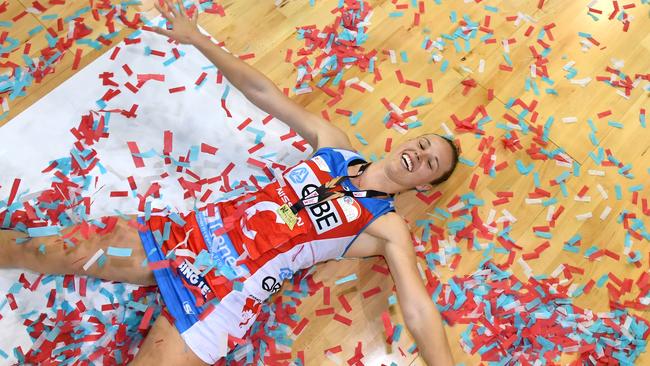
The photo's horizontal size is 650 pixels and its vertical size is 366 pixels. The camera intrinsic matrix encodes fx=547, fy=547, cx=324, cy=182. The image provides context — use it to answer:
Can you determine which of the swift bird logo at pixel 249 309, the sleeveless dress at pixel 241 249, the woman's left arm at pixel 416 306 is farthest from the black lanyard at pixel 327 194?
the swift bird logo at pixel 249 309

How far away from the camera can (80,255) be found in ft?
5.38

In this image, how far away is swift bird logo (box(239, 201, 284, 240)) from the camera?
1.66 m

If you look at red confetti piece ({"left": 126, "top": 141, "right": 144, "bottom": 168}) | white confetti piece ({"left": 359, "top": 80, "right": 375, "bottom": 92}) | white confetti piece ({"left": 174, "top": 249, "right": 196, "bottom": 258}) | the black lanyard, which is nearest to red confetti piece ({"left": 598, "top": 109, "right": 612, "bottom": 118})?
white confetti piece ({"left": 359, "top": 80, "right": 375, "bottom": 92})

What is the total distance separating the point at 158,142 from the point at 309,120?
0.58 meters

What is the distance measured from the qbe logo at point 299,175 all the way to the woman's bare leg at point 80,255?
20.1 inches

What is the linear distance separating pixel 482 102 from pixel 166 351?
58.2 inches

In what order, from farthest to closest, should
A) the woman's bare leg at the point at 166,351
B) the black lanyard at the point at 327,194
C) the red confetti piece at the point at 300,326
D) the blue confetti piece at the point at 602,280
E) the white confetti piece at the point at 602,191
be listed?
1. the white confetti piece at the point at 602,191
2. the blue confetti piece at the point at 602,280
3. the red confetti piece at the point at 300,326
4. the black lanyard at the point at 327,194
5. the woman's bare leg at the point at 166,351

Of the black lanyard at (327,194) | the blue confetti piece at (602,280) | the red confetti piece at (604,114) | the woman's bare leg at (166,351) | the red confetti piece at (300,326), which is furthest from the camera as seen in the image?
the red confetti piece at (604,114)

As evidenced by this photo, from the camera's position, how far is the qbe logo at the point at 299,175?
1739 millimetres

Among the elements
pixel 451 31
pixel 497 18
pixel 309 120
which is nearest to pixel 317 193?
pixel 309 120

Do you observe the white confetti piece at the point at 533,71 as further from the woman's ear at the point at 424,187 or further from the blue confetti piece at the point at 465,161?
the woman's ear at the point at 424,187

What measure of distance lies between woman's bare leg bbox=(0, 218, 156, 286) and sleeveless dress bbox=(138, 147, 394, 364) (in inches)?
2.1

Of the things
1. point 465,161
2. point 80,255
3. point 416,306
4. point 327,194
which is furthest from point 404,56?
point 80,255

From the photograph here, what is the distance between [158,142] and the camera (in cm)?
201
